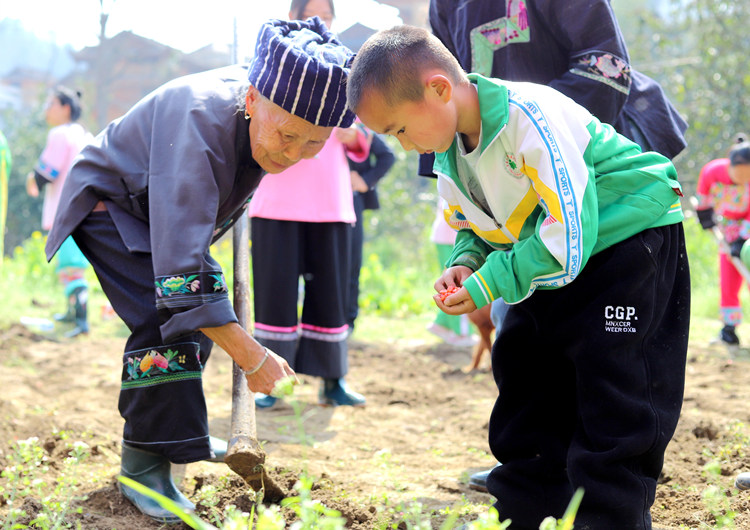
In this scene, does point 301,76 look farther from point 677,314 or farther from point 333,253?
point 333,253

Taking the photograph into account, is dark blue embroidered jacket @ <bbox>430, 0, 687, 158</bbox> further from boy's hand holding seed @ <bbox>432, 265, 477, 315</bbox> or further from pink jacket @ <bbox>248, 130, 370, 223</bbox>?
pink jacket @ <bbox>248, 130, 370, 223</bbox>

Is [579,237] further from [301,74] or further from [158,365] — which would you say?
[158,365]

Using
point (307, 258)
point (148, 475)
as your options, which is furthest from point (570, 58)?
point (148, 475)

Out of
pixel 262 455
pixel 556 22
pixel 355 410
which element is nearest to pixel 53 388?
pixel 355 410

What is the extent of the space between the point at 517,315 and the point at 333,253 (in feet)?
5.75

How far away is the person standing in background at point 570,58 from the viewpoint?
2.50 m

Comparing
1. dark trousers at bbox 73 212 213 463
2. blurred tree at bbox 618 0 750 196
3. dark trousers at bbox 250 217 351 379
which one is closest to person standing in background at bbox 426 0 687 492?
dark trousers at bbox 73 212 213 463

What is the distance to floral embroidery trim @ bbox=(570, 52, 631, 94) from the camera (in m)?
2.49

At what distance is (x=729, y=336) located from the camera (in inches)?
230

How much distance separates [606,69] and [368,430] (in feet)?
6.54

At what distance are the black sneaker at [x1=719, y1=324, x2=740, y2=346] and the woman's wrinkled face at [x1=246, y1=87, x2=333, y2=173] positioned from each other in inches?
178

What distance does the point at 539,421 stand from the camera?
2.23 meters

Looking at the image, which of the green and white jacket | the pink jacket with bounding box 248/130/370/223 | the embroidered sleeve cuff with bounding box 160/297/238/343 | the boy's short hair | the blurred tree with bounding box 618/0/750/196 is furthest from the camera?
the blurred tree with bounding box 618/0/750/196

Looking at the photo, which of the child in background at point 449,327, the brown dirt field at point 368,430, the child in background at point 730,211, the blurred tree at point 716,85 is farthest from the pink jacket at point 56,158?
the blurred tree at point 716,85
